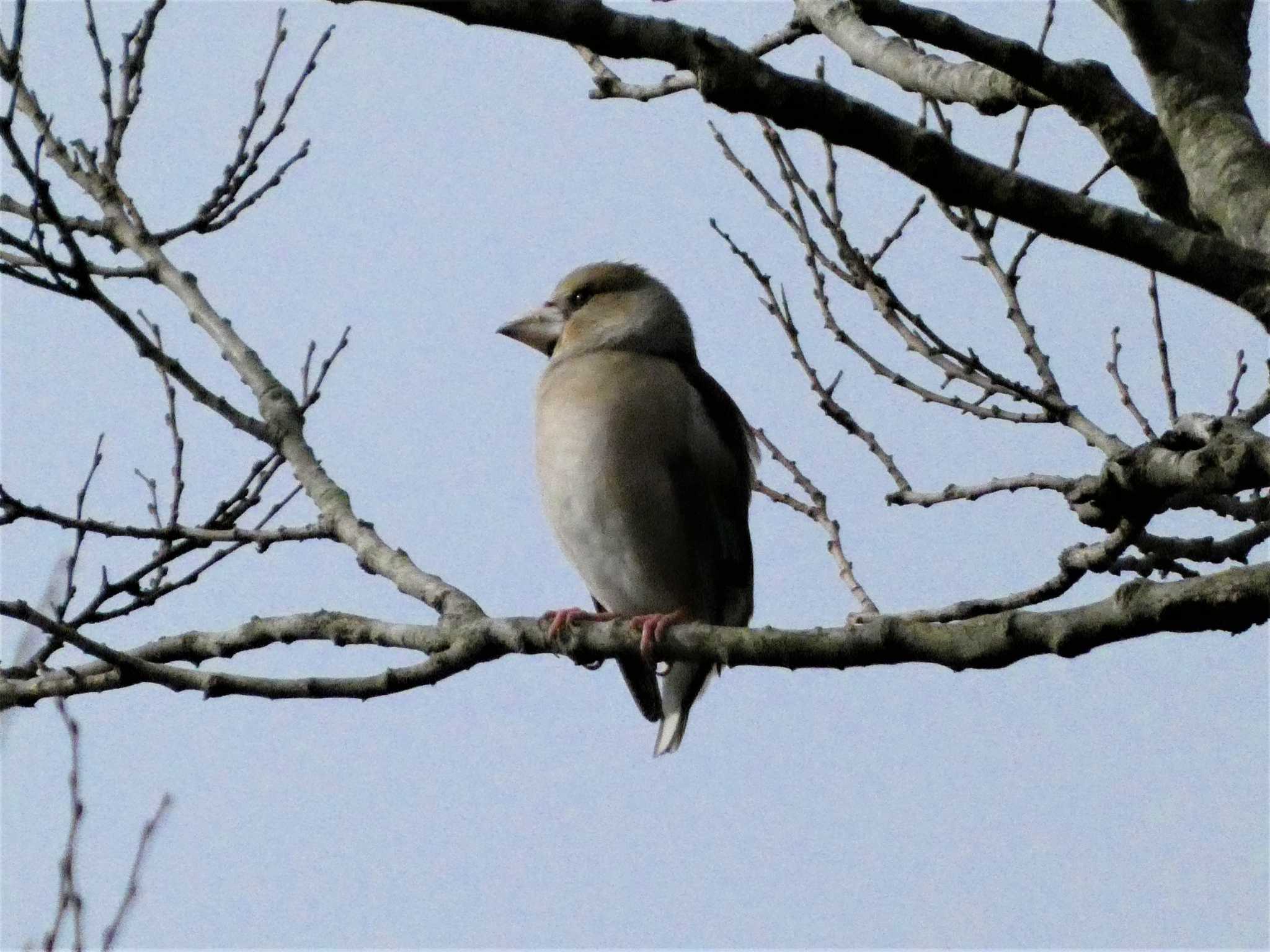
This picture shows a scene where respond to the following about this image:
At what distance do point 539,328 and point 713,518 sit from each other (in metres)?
1.46

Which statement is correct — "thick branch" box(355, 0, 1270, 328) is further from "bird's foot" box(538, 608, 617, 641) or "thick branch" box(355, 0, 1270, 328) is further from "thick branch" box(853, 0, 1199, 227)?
"bird's foot" box(538, 608, 617, 641)

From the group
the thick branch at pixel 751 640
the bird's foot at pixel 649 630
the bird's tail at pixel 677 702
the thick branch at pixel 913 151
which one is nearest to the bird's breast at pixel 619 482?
the bird's tail at pixel 677 702

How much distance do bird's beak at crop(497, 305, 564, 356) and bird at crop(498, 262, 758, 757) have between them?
47 cm

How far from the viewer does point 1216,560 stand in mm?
3135

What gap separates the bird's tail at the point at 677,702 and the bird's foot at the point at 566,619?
2.54ft

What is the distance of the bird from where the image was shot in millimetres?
5598

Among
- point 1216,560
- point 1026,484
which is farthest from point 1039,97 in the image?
point 1216,560

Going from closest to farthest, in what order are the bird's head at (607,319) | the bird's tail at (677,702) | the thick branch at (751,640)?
the thick branch at (751,640), the bird's tail at (677,702), the bird's head at (607,319)

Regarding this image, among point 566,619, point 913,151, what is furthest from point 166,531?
point 913,151

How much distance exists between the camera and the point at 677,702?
618 cm

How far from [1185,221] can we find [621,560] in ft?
9.15

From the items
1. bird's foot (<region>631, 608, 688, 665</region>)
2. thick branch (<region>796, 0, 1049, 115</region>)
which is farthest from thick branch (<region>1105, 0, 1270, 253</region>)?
bird's foot (<region>631, 608, 688, 665</region>)

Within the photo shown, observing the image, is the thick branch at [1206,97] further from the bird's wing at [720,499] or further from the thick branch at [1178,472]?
the bird's wing at [720,499]

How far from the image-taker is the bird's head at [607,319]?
6395 mm
